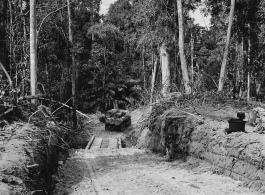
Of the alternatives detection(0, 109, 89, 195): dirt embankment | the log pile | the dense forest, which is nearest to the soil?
detection(0, 109, 89, 195): dirt embankment

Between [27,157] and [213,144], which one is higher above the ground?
[27,157]

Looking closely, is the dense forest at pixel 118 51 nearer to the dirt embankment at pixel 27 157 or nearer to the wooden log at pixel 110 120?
the dirt embankment at pixel 27 157

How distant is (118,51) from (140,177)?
27527 millimetres

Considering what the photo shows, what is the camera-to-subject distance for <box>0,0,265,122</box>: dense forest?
42.7 ft

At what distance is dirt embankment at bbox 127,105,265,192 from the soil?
23cm

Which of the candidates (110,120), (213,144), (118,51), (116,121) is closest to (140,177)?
(213,144)

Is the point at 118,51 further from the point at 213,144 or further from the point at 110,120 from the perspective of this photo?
the point at 213,144

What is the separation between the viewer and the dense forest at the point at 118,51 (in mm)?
13008

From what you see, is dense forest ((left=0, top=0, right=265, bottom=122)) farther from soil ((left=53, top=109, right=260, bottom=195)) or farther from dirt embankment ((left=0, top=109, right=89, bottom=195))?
soil ((left=53, top=109, right=260, bottom=195))

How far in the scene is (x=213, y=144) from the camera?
7.69 metres

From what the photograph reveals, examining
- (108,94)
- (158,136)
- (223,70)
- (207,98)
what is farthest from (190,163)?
(108,94)

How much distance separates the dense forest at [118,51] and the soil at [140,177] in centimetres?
216

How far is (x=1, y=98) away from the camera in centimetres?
672

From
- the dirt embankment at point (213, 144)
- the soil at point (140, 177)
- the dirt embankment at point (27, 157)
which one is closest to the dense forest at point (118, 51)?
the dirt embankment at point (27, 157)
